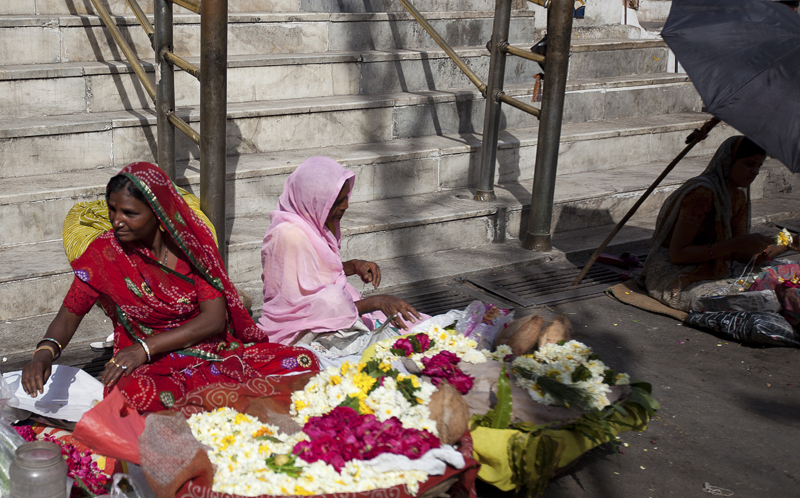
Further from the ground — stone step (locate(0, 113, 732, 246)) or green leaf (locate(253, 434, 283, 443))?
stone step (locate(0, 113, 732, 246))

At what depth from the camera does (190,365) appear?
10.5 feet

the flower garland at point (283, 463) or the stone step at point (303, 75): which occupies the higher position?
the stone step at point (303, 75)

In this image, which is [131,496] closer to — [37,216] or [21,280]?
[21,280]

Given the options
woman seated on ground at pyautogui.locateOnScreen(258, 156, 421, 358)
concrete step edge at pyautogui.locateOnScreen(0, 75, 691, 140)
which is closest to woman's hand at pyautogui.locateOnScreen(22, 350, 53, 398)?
woman seated on ground at pyautogui.locateOnScreen(258, 156, 421, 358)

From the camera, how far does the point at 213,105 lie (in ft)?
13.0

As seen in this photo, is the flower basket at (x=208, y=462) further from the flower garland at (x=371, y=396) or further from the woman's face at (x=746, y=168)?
the woman's face at (x=746, y=168)

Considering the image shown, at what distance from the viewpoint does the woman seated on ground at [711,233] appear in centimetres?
475

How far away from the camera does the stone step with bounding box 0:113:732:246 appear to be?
14.9 ft

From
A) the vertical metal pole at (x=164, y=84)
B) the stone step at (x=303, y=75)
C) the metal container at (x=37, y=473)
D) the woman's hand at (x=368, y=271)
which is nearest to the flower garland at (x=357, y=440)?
the metal container at (x=37, y=473)

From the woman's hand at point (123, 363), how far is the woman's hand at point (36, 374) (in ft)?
0.69

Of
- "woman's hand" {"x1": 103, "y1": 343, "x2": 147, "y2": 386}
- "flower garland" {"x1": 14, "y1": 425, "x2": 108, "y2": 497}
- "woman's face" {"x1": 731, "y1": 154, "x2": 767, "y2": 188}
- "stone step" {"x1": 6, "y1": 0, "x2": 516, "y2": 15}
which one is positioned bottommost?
"flower garland" {"x1": 14, "y1": 425, "x2": 108, "y2": 497}

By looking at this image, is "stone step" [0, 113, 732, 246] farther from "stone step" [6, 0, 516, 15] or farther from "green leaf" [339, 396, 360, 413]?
"green leaf" [339, 396, 360, 413]

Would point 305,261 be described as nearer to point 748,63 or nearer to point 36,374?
point 36,374

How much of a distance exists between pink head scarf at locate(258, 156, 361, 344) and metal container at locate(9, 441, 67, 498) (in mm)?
1512
